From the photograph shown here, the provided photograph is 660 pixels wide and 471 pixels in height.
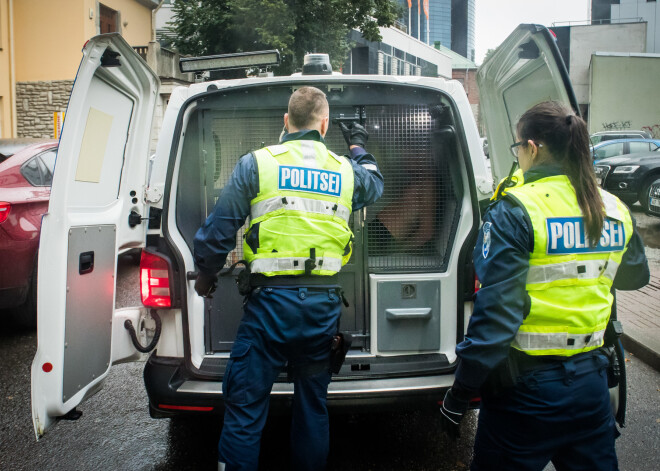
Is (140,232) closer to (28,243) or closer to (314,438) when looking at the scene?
(314,438)

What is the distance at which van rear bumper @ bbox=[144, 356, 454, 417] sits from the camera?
2957mm

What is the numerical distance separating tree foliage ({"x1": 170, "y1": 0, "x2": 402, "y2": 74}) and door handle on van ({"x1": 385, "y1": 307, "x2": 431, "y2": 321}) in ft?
57.6

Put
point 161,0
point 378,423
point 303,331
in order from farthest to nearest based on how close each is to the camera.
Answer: point 161,0
point 378,423
point 303,331

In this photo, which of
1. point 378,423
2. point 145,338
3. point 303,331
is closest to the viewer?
point 303,331

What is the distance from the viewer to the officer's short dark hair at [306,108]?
2775 mm

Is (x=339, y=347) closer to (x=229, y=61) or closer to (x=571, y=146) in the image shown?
(x=571, y=146)

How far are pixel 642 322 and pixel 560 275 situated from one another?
441 centimetres

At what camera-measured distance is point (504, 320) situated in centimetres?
194

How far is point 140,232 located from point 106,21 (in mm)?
22770

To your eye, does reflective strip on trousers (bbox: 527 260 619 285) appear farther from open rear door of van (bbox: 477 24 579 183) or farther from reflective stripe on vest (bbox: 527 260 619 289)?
open rear door of van (bbox: 477 24 579 183)

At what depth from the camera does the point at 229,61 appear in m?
3.41

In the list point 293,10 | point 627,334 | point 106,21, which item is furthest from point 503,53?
point 106,21

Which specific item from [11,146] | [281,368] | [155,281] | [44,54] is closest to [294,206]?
[281,368]

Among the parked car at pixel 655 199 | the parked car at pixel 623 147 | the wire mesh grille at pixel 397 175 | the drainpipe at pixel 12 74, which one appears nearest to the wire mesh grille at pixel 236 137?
the wire mesh grille at pixel 397 175
